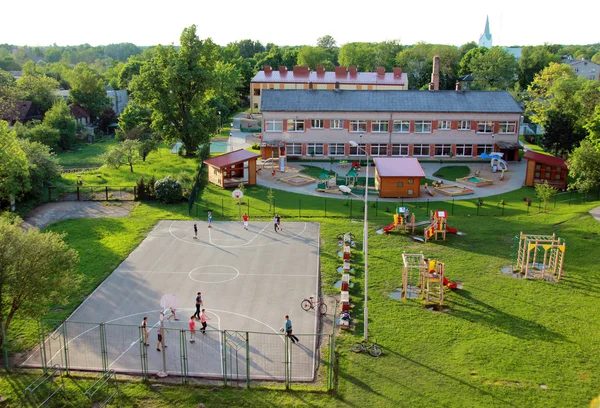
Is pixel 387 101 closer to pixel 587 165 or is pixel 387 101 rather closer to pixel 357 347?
pixel 587 165

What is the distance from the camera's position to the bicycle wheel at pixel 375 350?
24.6m

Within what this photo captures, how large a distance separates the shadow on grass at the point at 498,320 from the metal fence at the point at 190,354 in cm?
761

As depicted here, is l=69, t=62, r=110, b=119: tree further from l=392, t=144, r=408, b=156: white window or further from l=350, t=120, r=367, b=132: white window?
l=392, t=144, r=408, b=156: white window

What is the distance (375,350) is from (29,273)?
15395 millimetres

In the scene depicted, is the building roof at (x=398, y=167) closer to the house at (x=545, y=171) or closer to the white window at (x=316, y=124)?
the house at (x=545, y=171)

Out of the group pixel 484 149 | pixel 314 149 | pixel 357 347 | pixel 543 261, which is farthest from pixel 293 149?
pixel 357 347

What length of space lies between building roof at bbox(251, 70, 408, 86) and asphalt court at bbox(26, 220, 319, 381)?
5433 cm

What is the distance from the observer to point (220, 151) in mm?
72562

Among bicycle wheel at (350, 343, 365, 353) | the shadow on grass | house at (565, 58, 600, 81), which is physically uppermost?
house at (565, 58, 600, 81)

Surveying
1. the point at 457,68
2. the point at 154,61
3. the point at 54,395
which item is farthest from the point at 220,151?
the point at 457,68

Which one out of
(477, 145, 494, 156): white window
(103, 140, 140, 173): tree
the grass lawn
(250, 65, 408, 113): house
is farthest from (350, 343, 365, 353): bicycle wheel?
(250, 65, 408, 113): house

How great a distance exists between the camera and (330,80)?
93.5 metres

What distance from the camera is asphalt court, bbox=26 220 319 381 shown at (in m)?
24.3

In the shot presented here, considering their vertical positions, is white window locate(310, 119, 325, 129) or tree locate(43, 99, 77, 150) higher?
white window locate(310, 119, 325, 129)
